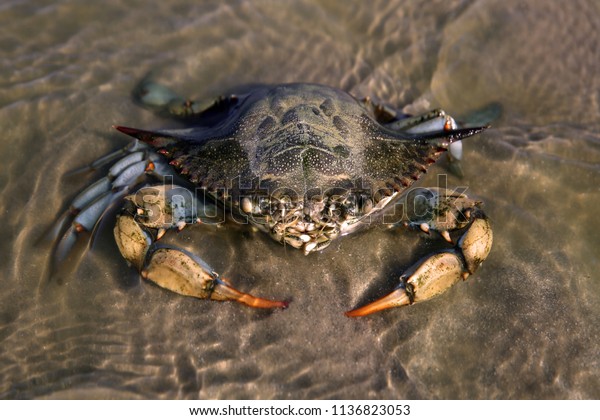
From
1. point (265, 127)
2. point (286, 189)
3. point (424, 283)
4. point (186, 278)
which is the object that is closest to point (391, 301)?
point (424, 283)

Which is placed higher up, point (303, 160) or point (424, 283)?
point (303, 160)

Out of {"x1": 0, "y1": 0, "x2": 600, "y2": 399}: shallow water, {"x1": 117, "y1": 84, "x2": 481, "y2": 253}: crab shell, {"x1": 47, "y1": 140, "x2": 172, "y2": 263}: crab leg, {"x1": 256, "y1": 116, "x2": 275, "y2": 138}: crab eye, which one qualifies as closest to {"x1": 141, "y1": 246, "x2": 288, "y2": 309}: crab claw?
{"x1": 0, "y1": 0, "x2": 600, "y2": 399}: shallow water

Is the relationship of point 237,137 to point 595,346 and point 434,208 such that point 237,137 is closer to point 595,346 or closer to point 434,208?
point 434,208

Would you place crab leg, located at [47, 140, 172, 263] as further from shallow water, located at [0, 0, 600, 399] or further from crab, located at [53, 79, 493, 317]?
shallow water, located at [0, 0, 600, 399]

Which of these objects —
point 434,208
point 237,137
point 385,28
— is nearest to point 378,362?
point 434,208

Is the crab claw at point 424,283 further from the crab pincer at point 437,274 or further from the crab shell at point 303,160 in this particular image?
the crab shell at point 303,160

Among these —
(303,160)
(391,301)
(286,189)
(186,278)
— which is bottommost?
(391,301)

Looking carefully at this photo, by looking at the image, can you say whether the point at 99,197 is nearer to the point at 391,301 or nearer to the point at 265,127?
the point at 265,127
